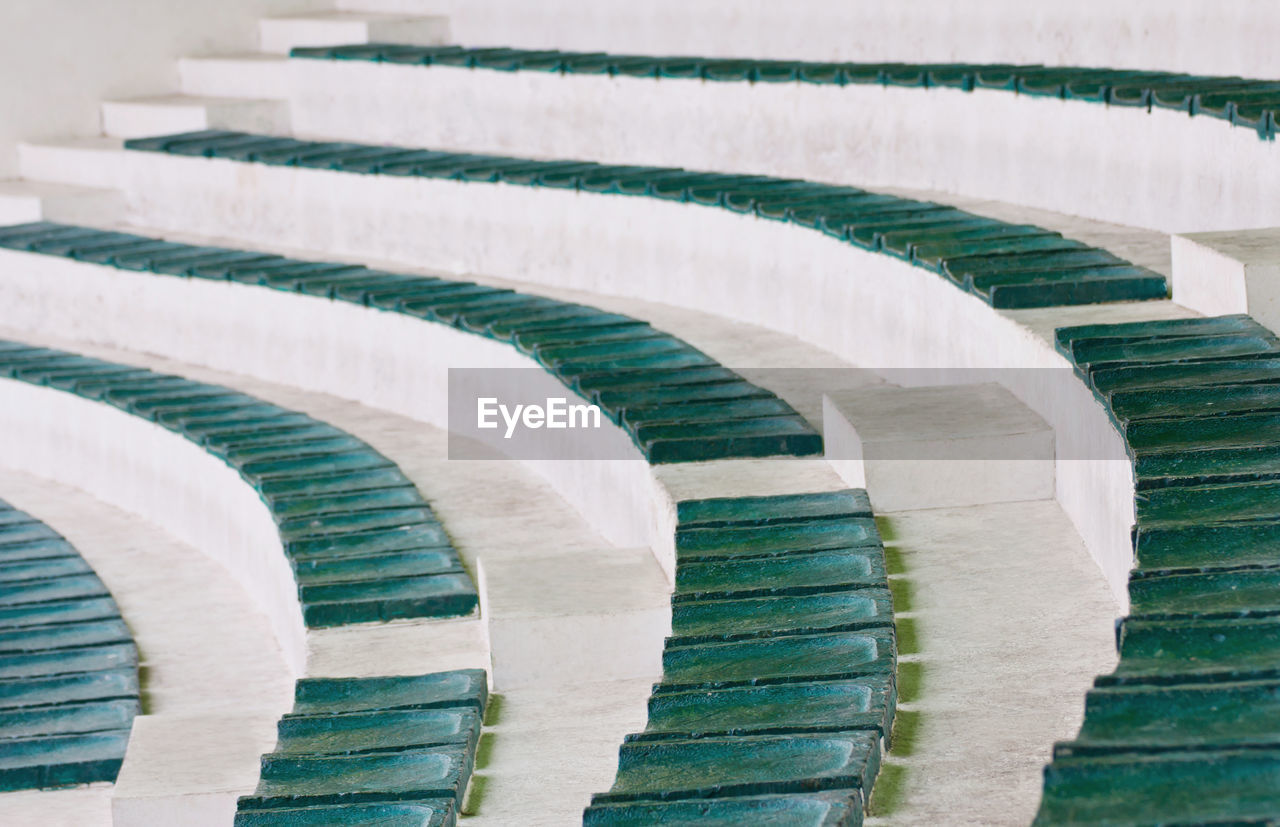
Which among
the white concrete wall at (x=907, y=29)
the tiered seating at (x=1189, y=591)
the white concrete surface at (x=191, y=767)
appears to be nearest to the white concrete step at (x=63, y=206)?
the white concrete wall at (x=907, y=29)

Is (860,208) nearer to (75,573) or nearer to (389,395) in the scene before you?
(389,395)

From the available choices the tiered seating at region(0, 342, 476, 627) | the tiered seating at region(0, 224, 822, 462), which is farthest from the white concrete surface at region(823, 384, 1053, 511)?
the tiered seating at region(0, 342, 476, 627)

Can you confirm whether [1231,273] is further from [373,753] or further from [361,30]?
[361,30]

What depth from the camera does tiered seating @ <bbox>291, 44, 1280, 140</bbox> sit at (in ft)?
17.9

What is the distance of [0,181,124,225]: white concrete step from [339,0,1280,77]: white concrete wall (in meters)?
2.24

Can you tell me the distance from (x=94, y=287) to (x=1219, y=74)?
514 cm

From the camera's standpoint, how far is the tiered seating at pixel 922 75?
5.46 meters

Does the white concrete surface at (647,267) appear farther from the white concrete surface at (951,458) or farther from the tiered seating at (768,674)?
the tiered seating at (768,674)

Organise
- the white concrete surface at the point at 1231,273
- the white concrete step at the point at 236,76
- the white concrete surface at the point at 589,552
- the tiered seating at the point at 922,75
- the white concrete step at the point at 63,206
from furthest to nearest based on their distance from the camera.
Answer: the white concrete step at the point at 236,76 < the white concrete step at the point at 63,206 < the tiered seating at the point at 922,75 < the white concrete surface at the point at 1231,273 < the white concrete surface at the point at 589,552

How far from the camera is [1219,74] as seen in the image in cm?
657

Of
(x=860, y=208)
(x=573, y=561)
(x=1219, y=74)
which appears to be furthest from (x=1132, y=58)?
(x=573, y=561)

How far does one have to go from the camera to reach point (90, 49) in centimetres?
1055

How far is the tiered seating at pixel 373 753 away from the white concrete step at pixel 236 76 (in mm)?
6706

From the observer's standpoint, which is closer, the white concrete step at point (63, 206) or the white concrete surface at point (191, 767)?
the white concrete surface at point (191, 767)
